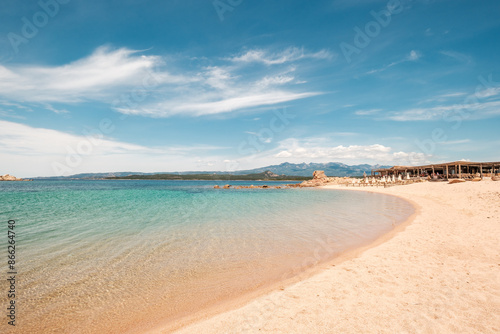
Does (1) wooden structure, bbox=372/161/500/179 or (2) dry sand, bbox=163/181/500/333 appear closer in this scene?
(2) dry sand, bbox=163/181/500/333

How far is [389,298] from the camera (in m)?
5.48

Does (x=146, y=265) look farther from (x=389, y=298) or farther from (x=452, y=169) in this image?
(x=452, y=169)

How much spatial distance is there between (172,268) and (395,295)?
6.78 meters

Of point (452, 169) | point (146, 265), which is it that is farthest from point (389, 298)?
point (452, 169)

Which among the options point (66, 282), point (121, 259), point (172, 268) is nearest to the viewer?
point (66, 282)

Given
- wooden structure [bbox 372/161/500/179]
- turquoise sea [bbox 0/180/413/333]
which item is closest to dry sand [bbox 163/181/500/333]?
turquoise sea [bbox 0/180/413/333]

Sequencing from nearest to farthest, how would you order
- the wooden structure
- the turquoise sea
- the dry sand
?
the dry sand, the turquoise sea, the wooden structure

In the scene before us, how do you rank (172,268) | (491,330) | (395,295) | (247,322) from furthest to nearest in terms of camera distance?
1. (172,268)
2. (395,295)
3. (247,322)
4. (491,330)

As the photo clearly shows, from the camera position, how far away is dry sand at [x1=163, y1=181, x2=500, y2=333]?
449 cm

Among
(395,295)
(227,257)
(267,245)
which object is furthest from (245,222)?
(395,295)

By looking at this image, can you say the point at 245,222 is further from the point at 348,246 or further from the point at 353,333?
the point at 353,333

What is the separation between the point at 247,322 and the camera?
4.91m

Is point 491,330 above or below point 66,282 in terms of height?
above

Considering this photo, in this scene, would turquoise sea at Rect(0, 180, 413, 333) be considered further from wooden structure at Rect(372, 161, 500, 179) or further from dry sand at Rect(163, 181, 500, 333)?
wooden structure at Rect(372, 161, 500, 179)
